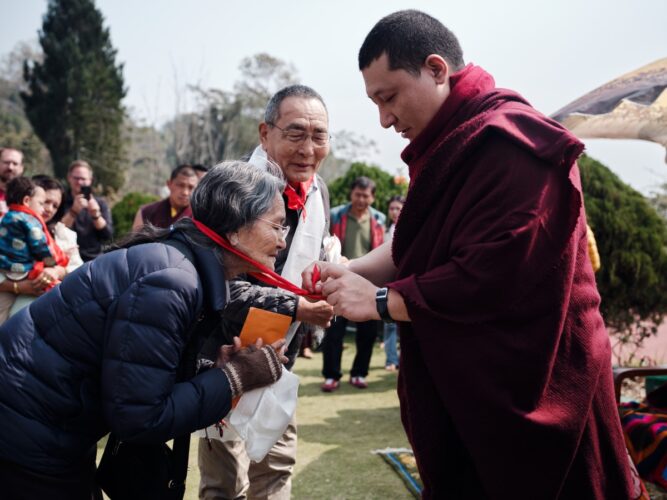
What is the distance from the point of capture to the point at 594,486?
1872mm

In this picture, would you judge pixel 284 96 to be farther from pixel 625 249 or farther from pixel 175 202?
pixel 625 249

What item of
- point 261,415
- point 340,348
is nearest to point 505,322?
point 261,415

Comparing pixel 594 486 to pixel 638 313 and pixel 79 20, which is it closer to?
pixel 638 313

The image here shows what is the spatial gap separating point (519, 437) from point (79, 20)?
34.6 m

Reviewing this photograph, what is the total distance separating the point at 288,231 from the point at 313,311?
440 mm

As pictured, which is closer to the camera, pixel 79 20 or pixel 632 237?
pixel 632 237

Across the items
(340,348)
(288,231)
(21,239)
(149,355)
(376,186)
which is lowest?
(340,348)

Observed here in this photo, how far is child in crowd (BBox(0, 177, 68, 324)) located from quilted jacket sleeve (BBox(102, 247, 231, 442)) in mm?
3319

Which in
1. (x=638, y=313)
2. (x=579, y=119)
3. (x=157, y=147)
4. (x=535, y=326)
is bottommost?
(x=638, y=313)

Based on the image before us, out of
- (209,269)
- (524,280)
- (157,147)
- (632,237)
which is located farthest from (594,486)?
(157,147)

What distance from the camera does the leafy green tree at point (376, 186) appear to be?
426 inches

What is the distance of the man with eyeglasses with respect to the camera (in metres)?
2.87

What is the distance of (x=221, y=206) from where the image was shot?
2.12m

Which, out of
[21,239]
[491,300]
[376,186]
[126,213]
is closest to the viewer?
[491,300]
